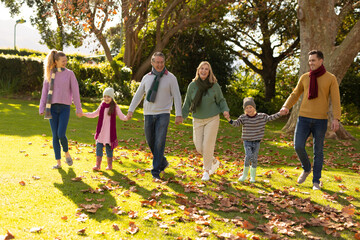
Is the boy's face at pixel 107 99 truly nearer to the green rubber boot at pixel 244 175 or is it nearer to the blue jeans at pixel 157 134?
the blue jeans at pixel 157 134

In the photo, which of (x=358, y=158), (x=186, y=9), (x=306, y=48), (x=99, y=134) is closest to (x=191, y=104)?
(x=99, y=134)

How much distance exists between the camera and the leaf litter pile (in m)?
4.62

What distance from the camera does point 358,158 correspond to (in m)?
10.8

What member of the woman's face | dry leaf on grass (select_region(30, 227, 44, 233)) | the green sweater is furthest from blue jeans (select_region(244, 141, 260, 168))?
dry leaf on grass (select_region(30, 227, 44, 233))

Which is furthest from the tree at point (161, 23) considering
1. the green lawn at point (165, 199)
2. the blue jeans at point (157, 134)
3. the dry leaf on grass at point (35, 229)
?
the dry leaf on grass at point (35, 229)

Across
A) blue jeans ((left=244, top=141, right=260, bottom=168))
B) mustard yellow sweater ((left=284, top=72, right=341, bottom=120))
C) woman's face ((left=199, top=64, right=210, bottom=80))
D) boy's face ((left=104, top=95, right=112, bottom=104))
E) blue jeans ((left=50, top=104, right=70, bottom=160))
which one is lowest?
blue jeans ((left=244, top=141, right=260, bottom=168))

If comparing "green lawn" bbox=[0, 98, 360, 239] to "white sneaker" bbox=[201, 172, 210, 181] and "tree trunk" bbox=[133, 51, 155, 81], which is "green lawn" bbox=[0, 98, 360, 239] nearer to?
"white sneaker" bbox=[201, 172, 210, 181]

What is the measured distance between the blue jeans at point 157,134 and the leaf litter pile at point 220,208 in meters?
0.37

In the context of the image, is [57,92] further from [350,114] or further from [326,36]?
[350,114]

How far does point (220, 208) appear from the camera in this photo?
17.8 ft

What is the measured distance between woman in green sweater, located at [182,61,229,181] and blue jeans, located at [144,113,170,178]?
61 centimetres

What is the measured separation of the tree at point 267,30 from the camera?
23031mm

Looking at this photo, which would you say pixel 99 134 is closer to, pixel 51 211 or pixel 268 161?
pixel 51 211

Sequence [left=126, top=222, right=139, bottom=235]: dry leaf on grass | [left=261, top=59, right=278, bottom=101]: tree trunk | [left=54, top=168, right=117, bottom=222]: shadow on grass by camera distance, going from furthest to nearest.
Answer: [left=261, top=59, right=278, bottom=101]: tree trunk
[left=54, top=168, right=117, bottom=222]: shadow on grass
[left=126, top=222, right=139, bottom=235]: dry leaf on grass
